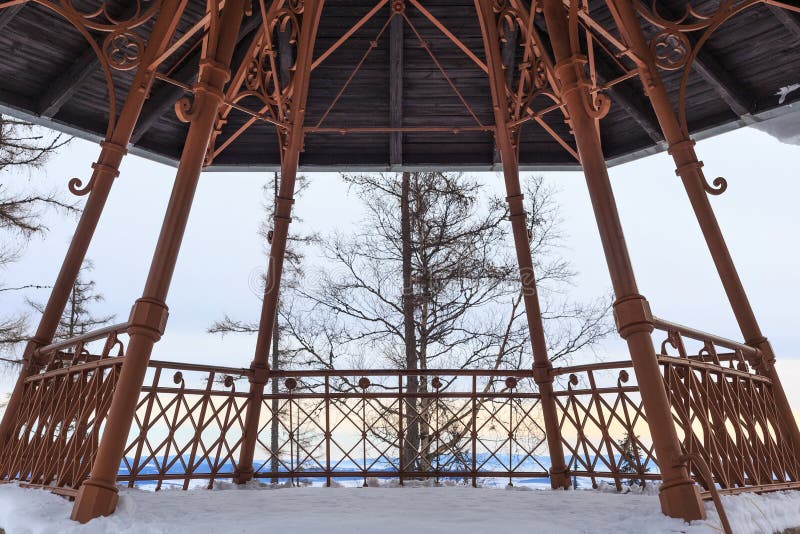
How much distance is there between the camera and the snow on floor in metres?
3.43

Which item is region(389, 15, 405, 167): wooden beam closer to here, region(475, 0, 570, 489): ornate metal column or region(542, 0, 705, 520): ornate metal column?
region(475, 0, 570, 489): ornate metal column

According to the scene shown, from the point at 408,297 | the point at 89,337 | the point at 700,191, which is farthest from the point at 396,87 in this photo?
the point at 408,297

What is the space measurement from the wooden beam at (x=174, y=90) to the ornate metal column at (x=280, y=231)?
68.5 inches

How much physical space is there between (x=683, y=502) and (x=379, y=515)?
6.33 ft

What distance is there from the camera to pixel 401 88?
9.35 meters

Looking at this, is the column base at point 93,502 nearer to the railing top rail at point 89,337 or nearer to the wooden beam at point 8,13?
the railing top rail at point 89,337

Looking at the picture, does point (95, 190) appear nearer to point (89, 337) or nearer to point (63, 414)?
point (89, 337)

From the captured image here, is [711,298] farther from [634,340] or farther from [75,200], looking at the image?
[75,200]

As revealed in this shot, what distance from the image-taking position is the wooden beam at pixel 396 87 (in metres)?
8.85

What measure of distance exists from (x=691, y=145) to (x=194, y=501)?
582cm

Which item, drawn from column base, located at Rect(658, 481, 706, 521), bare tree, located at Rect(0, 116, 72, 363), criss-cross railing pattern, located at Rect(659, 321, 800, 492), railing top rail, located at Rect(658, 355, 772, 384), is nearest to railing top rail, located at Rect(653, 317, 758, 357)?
criss-cross railing pattern, located at Rect(659, 321, 800, 492)

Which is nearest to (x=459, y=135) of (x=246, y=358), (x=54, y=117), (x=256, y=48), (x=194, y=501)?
(x=256, y=48)

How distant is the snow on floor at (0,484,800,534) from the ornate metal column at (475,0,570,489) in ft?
5.39

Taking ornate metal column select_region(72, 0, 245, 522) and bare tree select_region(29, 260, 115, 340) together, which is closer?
ornate metal column select_region(72, 0, 245, 522)
